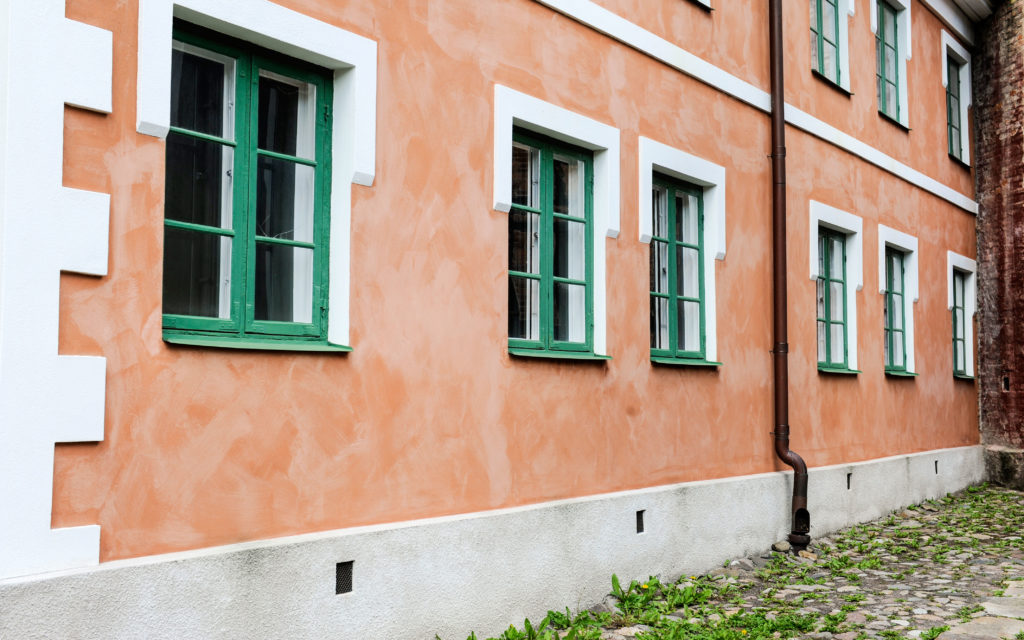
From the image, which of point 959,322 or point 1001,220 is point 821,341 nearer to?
point 959,322

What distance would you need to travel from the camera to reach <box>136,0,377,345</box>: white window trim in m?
4.64

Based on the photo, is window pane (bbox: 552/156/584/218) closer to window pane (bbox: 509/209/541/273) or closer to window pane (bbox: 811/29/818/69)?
window pane (bbox: 509/209/541/273)

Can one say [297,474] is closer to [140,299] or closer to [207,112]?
[140,299]

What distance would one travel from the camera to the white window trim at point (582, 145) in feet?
20.1

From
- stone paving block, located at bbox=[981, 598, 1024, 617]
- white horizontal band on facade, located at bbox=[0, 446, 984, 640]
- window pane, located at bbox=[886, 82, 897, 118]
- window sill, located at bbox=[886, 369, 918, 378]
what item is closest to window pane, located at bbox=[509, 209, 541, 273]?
white horizontal band on facade, located at bbox=[0, 446, 984, 640]

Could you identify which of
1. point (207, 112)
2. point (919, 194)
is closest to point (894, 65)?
point (919, 194)

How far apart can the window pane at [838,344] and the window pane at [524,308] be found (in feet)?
16.0

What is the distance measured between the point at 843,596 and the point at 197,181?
544cm

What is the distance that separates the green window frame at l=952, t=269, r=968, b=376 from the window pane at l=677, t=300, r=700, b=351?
22.1 feet

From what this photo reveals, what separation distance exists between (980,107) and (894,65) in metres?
2.85

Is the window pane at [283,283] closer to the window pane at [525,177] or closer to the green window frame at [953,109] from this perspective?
the window pane at [525,177]

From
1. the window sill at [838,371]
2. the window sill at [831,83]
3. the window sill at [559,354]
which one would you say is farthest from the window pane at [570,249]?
the window sill at [831,83]

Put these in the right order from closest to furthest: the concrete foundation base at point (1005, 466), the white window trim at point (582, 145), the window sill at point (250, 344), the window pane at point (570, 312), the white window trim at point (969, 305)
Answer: the window sill at point (250, 344) < the white window trim at point (582, 145) < the window pane at point (570, 312) < the concrete foundation base at point (1005, 466) < the white window trim at point (969, 305)

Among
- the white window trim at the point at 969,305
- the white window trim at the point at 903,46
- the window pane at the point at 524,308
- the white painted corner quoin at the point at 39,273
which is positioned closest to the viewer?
the white painted corner quoin at the point at 39,273
